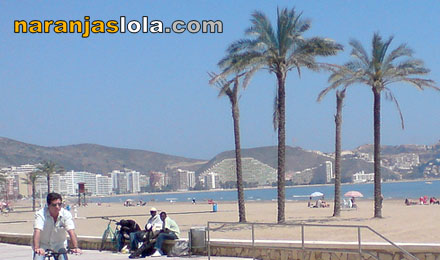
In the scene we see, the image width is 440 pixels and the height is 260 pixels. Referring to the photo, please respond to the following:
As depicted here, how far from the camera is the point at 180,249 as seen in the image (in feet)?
42.5

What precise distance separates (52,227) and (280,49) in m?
16.9

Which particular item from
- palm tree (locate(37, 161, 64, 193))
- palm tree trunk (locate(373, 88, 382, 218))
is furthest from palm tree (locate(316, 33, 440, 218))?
palm tree (locate(37, 161, 64, 193))

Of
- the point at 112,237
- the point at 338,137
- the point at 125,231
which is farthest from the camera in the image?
the point at 338,137

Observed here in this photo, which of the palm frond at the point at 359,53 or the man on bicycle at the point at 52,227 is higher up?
the palm frond at the point at 359,53

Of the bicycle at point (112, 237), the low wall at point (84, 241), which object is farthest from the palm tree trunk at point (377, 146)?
the bicycle at point (112, 237)

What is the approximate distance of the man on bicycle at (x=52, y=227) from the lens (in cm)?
708

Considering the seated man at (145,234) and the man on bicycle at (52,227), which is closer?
the man on bicycle at (52,227)

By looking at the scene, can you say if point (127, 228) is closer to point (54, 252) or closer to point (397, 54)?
point (54, 252)

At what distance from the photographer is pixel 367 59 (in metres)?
26.5

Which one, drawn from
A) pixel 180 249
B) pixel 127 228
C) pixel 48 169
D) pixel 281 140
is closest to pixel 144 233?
pixel 127 228

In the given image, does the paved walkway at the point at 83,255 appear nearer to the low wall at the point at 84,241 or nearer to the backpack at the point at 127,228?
the low wall at the point at 84,241

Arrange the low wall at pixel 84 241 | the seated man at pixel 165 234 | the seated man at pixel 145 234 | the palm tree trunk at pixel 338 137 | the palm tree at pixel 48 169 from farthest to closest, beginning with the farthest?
the palm tree at pixel 48 169, the palm tree trunk at pixel 338 137, the low wall at pixel 84 241, the seated man at pixel 145 234, the seated man at pixel 165 234

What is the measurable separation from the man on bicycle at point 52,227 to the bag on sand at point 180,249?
5764 millimetres

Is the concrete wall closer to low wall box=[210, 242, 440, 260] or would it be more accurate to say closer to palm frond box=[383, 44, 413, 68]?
low wall box=[210, 242, 440, 260]
